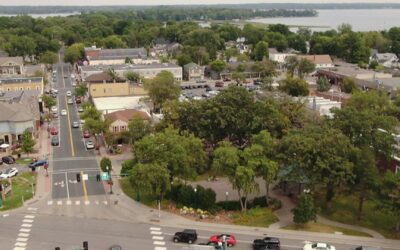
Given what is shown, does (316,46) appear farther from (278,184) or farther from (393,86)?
(278,184)

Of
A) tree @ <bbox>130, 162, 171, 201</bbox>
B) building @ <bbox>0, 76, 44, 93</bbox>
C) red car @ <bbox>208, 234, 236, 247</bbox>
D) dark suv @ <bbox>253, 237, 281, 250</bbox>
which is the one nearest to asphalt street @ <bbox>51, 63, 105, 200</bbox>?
tree @ <bbox>130, 162, 171, 201</bbox>

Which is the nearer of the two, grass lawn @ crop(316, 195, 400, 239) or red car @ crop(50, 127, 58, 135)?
grass lawn @ crop(316, 195, 400, 239)

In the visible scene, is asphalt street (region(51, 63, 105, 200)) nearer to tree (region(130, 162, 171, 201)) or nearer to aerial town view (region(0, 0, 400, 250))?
aerial town view (region(0, 0, 400, 250))

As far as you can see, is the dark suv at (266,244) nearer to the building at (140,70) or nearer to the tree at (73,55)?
the building at (140,70)

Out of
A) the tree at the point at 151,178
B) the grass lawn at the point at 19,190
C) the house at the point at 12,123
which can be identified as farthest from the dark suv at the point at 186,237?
the house at the point at 12,123

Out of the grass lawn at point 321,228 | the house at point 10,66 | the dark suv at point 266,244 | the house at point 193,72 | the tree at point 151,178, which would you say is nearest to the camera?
the dark suv at point 266,244

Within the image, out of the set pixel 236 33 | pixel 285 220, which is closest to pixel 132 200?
pixel 285 220
